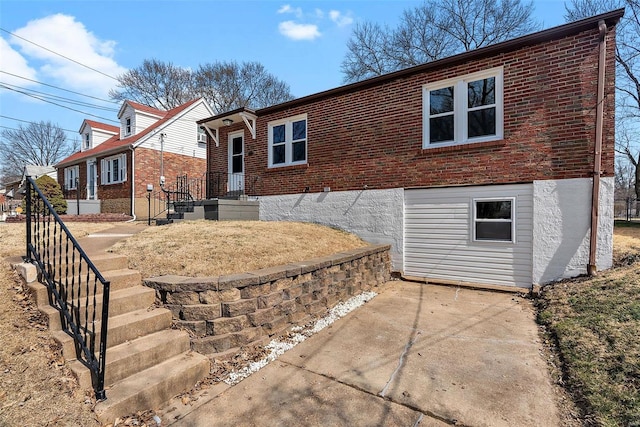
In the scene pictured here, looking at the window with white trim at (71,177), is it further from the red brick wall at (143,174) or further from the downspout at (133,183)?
the downspout at (133,183)

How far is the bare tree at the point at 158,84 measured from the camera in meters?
25.0

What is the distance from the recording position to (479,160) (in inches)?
→ 264

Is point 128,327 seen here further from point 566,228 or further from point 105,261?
point 566,228

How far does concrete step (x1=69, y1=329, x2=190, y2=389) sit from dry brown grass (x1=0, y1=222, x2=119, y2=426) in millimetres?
96

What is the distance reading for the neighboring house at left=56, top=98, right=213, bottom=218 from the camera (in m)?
16.1

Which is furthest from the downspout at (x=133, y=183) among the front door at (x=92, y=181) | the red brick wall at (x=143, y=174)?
the front door at (x=92, y=181)

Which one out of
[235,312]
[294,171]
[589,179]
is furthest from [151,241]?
[589,179]

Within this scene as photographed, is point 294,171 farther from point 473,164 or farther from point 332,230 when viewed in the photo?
point 473,164

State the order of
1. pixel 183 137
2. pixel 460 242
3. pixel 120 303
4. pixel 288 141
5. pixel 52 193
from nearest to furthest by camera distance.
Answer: pixel 120 303 < pixel 460 242 < pixel 288 141 < pixel 52 193 < pixel 183 137

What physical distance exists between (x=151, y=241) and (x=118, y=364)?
2588mm

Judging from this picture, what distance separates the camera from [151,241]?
504 centimetres

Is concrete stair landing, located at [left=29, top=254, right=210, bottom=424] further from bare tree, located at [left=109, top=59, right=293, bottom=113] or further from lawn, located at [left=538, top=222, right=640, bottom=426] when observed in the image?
bare tree, located at [left=109, top=59, right=293, bottom=113]

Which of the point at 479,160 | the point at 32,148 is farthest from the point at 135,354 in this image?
the point at 32,148

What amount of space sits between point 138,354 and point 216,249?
1.99m
